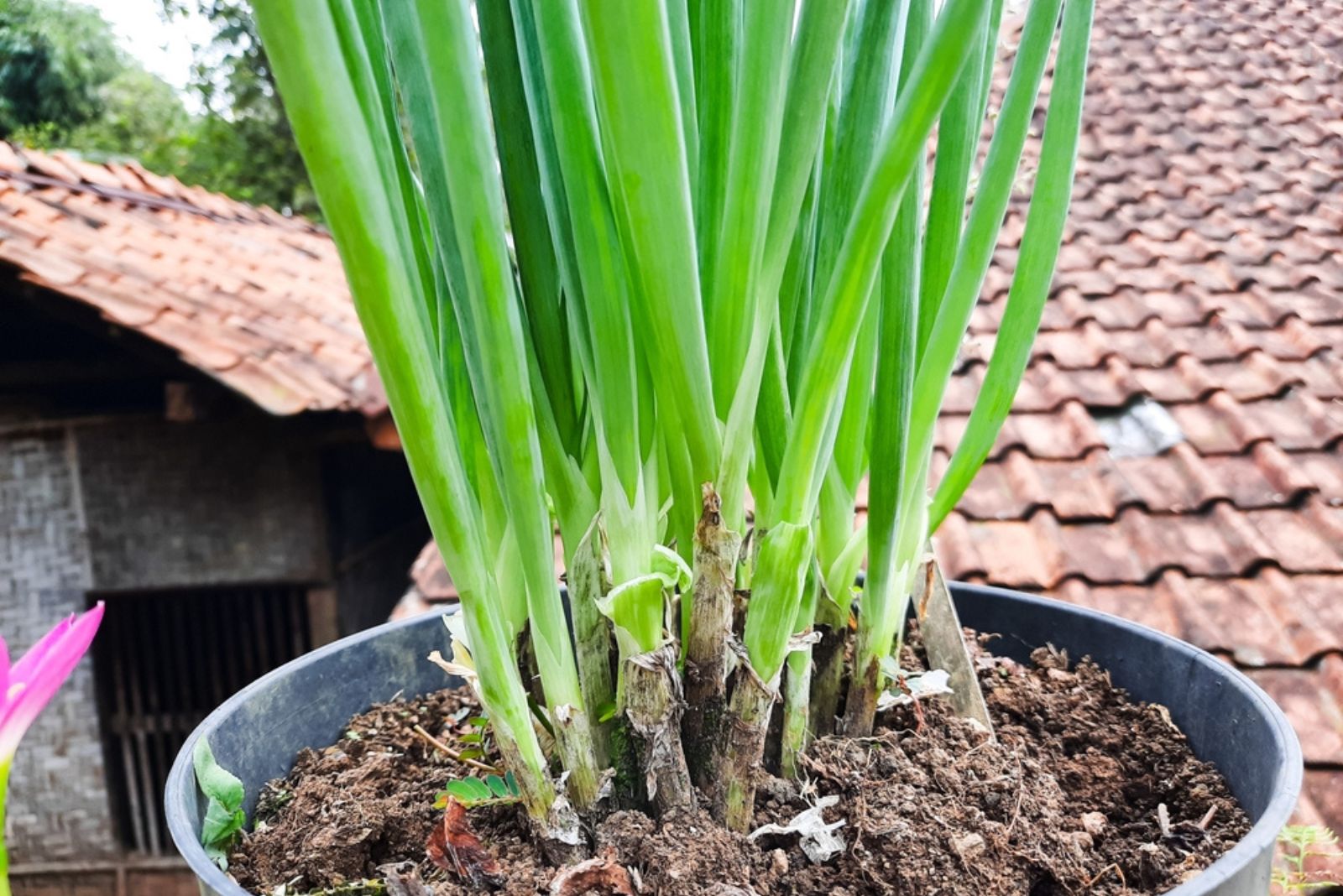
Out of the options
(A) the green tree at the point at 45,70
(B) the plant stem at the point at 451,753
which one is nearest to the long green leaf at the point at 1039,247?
(B) the plant stem at the point at 451,753

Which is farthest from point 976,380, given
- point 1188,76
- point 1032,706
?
point 1188,76

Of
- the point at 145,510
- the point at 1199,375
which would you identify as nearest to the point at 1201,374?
the point at 1199,375

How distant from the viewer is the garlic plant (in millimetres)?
219

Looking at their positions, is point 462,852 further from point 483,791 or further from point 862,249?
point 862,249

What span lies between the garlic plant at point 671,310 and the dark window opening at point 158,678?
2051 millimetres

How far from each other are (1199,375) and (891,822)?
1.73 m

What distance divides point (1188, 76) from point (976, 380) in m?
1.87

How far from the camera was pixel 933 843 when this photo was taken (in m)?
0.29

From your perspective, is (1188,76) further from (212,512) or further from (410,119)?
(410,119)

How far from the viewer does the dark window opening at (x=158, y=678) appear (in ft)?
7.37

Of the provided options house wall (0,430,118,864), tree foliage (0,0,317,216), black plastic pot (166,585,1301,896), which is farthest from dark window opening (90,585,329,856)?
tree foliage (0,0,317,216)

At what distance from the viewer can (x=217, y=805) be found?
0.32 metres

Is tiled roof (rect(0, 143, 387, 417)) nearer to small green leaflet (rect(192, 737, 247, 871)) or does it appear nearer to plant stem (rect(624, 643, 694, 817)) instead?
small green leaflet (rect(192, 737, 247, 871))

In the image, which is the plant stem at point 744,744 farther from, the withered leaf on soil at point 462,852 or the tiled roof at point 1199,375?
→ the tiled roof at point 1199,375
